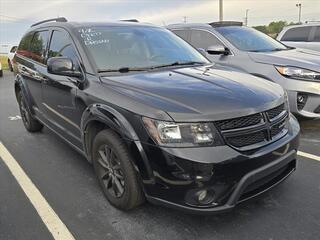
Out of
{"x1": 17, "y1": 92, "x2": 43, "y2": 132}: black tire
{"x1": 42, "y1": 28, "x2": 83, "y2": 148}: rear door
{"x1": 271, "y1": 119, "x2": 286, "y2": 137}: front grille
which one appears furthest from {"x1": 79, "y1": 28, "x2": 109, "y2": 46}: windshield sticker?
{"x1": 17, "y1": 92, "x2": 43, "y2": 132}: black tire

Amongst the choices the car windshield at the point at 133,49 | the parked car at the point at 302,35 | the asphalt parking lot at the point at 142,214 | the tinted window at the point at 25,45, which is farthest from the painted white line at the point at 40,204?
the parked car at the point at 302,35

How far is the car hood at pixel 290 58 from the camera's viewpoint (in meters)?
5.47

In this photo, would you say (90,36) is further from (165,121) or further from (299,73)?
(299,73)

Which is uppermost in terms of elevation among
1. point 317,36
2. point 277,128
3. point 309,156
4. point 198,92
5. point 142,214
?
point 198,92

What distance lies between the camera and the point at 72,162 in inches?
181

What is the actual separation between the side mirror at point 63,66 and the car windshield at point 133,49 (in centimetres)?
24

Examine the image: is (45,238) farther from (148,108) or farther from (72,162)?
(72,162)

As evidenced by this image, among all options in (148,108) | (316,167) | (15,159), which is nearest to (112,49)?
(148,108)

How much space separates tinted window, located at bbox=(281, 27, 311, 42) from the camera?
10359mm

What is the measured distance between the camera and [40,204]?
353 cm

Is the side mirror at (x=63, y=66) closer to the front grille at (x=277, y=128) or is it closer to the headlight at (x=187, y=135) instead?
the headlight at (x=187, y=135)

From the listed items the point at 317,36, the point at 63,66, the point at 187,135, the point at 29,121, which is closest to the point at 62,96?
the point at 63,66

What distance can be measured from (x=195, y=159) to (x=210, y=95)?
61cm

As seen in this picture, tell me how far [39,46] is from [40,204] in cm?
257
